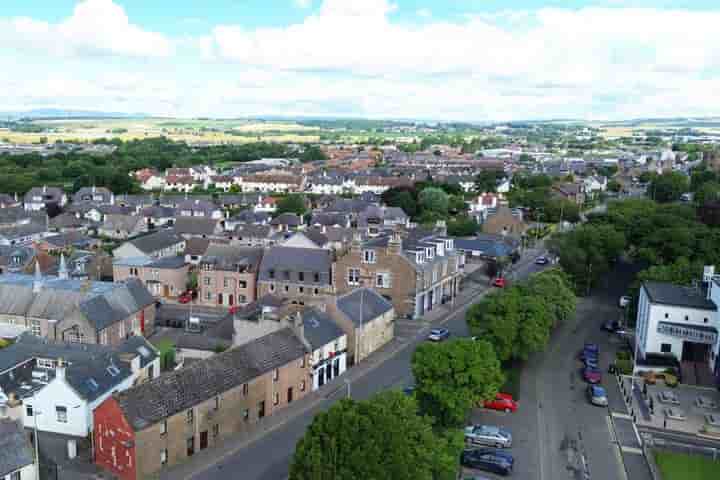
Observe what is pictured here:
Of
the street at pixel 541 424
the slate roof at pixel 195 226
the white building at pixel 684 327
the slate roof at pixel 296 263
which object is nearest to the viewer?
the street at pixel 541 424

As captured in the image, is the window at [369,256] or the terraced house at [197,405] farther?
the window at [369,256]

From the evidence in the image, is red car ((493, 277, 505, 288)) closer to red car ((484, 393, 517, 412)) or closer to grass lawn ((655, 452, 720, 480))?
red car ((484, 393, 517, 412))

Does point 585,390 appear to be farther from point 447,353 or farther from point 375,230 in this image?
point 375,230

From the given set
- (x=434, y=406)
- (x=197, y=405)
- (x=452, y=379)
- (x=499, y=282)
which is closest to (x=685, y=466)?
(x=452, y=379)

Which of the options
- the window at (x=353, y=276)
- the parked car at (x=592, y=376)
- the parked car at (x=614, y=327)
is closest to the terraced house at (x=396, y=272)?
the window at (x=353, y=276)

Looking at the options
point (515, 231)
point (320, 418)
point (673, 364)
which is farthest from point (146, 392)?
point (515, 231)

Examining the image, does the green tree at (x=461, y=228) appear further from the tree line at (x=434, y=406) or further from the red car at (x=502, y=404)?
the red car at (x=502, y=404)
